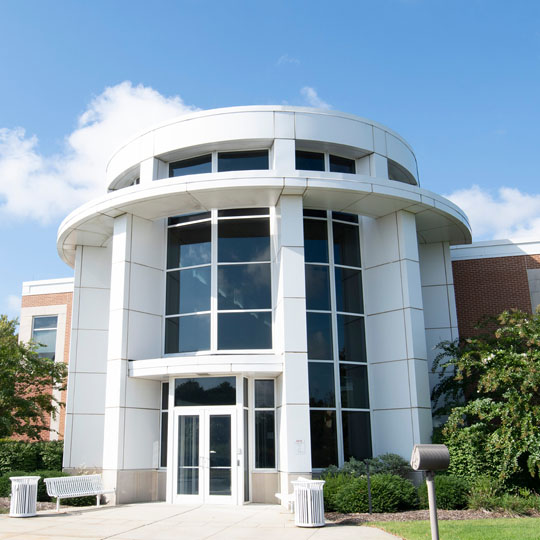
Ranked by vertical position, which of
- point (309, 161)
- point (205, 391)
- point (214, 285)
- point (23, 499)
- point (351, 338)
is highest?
point (309, 161)

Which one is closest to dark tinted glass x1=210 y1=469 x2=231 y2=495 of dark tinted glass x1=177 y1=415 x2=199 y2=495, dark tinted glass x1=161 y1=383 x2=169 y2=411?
dark tinted glass x1=177 y1=415 x2=199 y2=495

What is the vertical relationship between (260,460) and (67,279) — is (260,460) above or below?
below

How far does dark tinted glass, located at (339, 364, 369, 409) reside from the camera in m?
17.8

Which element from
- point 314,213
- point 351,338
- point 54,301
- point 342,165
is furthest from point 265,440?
point 54,301

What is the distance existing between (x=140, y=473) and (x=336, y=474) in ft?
18.7

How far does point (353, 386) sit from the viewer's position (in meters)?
18.0

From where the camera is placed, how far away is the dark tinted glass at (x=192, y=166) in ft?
64.0

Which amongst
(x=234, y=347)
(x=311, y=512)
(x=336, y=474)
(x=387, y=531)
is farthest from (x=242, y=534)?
(x=234, y=347)

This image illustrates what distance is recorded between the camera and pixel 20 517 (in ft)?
47.9

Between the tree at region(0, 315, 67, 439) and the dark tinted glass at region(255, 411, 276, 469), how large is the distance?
9652 millimetres

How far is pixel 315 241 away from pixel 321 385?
14.5ft

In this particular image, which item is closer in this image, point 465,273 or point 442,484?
point 442,484

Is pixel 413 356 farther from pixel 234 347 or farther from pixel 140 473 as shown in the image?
pixel 140 473

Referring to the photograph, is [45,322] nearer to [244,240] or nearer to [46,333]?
[46,333]
